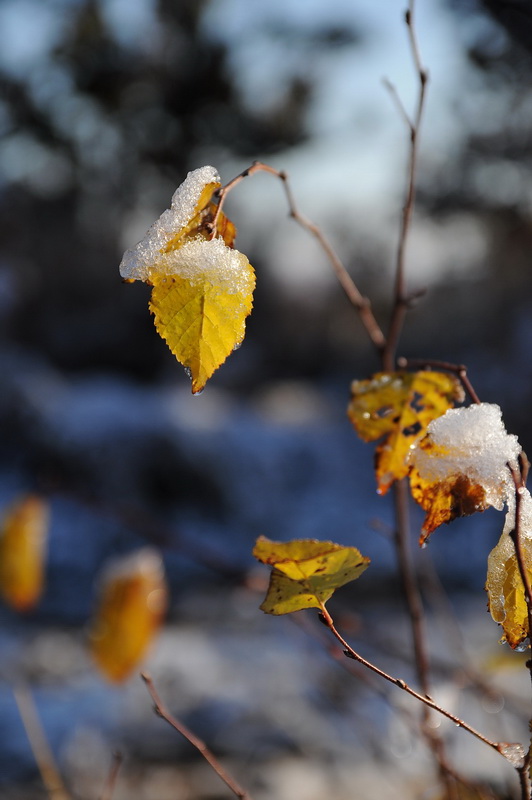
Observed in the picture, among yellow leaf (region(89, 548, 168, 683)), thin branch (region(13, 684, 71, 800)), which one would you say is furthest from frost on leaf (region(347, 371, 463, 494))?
yellow leaf (region(89, 548, 168, 683))

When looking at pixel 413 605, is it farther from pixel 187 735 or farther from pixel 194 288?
pixel 194 288

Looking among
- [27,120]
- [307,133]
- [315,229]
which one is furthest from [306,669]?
[27,120]

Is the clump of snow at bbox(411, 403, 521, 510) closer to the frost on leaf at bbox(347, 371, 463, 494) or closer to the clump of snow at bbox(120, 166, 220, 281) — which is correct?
the frost on leaf at bbox(347, 371, 463, 494)

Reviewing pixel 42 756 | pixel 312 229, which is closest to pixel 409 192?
pixel 312 229

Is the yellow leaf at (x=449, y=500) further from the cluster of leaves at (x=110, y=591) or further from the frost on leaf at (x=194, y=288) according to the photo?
the cluster of leaves at (x=110, y=591)

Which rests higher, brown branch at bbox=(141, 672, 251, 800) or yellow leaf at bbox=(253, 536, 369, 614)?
yellow leaf at bbox=(253, 536, 369, 614)

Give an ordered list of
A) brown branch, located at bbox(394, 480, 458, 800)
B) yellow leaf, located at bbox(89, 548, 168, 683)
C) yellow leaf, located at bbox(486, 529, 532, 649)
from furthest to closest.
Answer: yellow leaf, located at bbox(89, 548, 168, 683) → brown branch, located at bbox(394, 480, 458, 800) → yellow leaf, located at bbox(486, 529, 532, 649)
